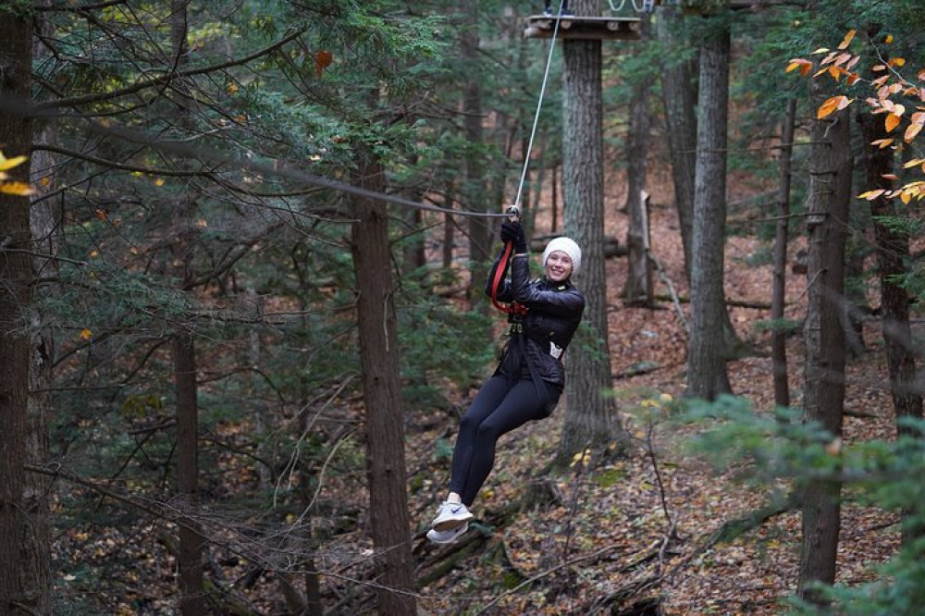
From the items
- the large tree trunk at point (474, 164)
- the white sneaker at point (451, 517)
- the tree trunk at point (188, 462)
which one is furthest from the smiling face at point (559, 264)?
the tree trunk at point (188, 462)

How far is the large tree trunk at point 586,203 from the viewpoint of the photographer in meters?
12.1

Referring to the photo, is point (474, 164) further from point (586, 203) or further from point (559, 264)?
point (559, 264)

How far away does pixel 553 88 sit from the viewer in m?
21.9

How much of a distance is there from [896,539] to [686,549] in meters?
2.24

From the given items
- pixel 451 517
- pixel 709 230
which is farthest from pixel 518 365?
pixel 709 230

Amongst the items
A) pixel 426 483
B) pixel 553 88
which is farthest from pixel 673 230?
pixel 426 483

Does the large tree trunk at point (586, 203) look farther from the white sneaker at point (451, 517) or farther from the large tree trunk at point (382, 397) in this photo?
the white sneaker at point (451, 517)

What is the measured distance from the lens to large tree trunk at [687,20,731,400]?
48.8 feet

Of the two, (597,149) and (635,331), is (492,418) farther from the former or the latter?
(635,331)

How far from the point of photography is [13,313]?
6.05 meters

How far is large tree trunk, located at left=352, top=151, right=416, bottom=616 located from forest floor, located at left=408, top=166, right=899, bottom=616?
2.51ft

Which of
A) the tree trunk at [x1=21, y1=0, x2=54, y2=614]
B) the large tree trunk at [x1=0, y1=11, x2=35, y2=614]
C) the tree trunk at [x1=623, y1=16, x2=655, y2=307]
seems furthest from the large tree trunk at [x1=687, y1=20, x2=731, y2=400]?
the large tree trunk at [x1=0, y1=11, x2=35, y2=614]

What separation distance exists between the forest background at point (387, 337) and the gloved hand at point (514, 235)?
78 cm

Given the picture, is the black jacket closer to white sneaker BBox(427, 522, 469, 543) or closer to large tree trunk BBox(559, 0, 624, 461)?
white sneaker BBox(427, 522, 469, 543)
